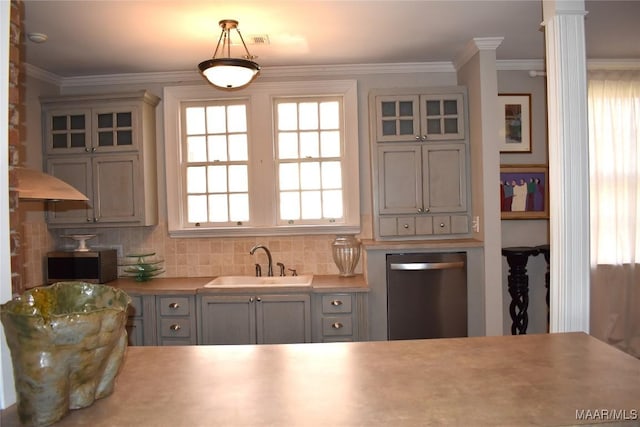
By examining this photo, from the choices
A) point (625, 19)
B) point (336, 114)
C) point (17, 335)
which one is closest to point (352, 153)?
point (336, 114)

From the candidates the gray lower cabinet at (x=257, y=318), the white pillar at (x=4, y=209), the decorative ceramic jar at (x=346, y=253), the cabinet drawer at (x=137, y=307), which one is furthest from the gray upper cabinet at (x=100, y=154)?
the white pillar at (x=4, y=209)

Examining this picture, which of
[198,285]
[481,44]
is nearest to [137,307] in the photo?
[198,285]

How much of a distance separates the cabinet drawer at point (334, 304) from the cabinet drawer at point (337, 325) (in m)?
0.05

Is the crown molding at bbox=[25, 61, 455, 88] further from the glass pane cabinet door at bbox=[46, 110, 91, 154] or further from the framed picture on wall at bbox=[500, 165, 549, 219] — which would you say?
the framed picture on wall at bbox=[500, 165, 549, 219]

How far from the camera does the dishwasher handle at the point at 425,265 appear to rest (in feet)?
11.8

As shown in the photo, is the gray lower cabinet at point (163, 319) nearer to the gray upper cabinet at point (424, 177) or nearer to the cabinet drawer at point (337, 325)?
the cabinet drawer at point (337, 325)

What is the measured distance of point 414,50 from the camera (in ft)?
12.3

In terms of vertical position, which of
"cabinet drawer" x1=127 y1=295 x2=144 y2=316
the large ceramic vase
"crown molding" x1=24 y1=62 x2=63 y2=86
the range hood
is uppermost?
"crown molding" x1=24 y1=62 x2=63 y2=86

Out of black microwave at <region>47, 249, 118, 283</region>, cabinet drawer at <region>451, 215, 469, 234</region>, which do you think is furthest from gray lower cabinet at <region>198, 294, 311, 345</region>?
cabinet drawer at <region>451, 215, 469, 234</region>

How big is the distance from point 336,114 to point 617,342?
315cm

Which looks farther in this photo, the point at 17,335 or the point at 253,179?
the point at 253,179

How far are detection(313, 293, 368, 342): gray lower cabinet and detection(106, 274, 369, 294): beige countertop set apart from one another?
7 cm

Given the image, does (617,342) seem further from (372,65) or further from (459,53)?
→ (372,65)

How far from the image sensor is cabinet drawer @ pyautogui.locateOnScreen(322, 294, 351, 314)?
3619 millimetres
